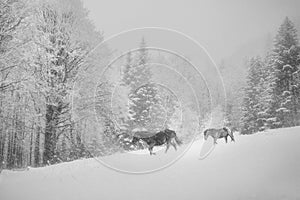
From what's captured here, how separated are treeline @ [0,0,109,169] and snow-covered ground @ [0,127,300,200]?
4547mm

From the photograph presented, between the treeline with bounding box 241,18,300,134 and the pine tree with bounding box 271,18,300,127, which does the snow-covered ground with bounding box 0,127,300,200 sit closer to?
the treeline with bounding box 241,18,300,134

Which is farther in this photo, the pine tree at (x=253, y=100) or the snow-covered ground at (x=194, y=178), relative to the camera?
the pine tree at (x=253, y=100)

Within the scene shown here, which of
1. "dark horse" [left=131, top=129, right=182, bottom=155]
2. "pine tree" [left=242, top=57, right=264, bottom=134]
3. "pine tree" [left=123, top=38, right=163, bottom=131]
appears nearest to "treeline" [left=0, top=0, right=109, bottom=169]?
"pine tree" [left=123, top=38, right=163, bottom=131]

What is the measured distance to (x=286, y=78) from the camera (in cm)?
2984

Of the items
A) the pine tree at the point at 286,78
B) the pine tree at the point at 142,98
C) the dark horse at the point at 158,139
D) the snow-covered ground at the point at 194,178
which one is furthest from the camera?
the pine tree at the point at 286,78

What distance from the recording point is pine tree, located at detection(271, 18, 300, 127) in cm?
2856

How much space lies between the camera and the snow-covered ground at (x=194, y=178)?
716 centimetres

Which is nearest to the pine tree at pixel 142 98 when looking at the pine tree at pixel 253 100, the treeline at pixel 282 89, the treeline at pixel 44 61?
the treeline at pixel 44 61

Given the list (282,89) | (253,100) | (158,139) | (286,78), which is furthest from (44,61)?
(253,100)

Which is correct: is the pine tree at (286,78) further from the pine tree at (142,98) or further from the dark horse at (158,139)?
the dark horse at (158,139)

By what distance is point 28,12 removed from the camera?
12.6 meters

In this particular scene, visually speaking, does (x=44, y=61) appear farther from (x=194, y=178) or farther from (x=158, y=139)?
(x=194, y=178)

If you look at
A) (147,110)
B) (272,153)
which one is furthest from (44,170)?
(147,110)

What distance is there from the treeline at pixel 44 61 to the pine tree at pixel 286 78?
2081 cm
